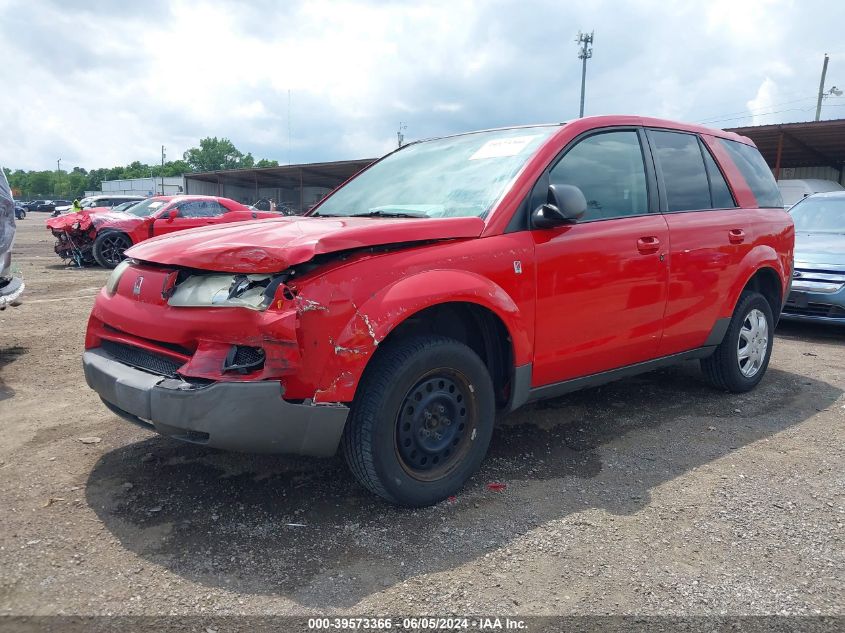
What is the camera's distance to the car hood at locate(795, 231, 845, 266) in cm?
690

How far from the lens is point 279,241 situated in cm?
261

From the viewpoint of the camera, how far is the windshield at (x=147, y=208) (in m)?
13.8

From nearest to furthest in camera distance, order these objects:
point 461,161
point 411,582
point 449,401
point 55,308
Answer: point 411,582 → point 449,401 → point 461,161 → point 55,308

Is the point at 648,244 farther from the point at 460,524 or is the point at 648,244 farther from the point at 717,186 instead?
the point at 460,524

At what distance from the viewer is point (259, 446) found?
254 cm

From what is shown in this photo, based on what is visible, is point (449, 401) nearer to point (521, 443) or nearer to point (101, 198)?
point (521, 443)

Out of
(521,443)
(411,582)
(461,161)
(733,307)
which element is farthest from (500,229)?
(733,307)

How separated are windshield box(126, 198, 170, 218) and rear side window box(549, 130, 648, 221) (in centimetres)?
1206

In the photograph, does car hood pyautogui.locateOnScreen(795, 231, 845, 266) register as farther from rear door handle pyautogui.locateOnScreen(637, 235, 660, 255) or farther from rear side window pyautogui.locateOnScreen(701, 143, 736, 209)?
rear door handle pyautogui.locateOnScreen(637, 235, 660, 255)

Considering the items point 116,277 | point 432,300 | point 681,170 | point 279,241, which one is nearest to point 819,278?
point 681,170

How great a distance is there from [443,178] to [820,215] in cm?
675

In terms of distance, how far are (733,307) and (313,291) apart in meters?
3.23

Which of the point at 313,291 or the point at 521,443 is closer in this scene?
the point at 313,291

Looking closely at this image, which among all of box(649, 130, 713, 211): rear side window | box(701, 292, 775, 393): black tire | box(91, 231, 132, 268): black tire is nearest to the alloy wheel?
box(701, 292, 775, 393): black tire
